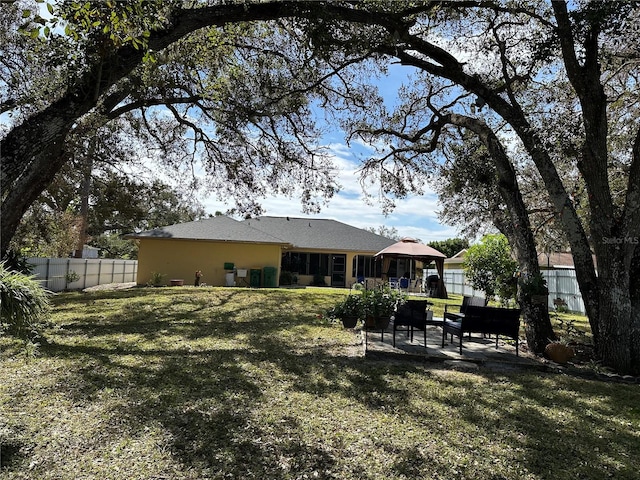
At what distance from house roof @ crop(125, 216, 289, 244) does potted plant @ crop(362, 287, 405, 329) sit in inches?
495

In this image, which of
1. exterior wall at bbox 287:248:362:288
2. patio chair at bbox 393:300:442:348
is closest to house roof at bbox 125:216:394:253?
exterior wall at bbox 287:248:362:288

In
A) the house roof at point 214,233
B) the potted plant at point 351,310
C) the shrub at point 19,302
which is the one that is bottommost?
the potted plant at point 351,310

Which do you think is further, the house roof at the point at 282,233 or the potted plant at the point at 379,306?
the house roof at the point at 282,233

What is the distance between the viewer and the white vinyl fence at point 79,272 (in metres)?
15.5

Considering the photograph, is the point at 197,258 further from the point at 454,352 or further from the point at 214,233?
the point at 454,352

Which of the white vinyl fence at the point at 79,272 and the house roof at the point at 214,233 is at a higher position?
the house roof at the point at 214,233

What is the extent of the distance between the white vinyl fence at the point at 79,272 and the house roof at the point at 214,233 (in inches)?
103

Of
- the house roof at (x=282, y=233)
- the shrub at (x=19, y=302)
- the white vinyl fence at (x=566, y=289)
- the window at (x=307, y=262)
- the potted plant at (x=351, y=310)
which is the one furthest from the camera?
the window at (x=307, y=262)

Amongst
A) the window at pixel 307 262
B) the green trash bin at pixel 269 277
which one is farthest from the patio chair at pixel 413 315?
the window at pixel 307 262

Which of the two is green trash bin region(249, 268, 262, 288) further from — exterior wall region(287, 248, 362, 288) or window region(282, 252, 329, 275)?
window region(282, 252, 329, 275)

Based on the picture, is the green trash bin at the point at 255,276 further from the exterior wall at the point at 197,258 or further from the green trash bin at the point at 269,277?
the green trash bin at the point at 269,277

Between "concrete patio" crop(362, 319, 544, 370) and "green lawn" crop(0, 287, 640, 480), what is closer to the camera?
"green lawn" crop(0, 287, 640, 480)

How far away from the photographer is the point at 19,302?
333 centimetres

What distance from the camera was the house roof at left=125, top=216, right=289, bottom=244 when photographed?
2012 cm
